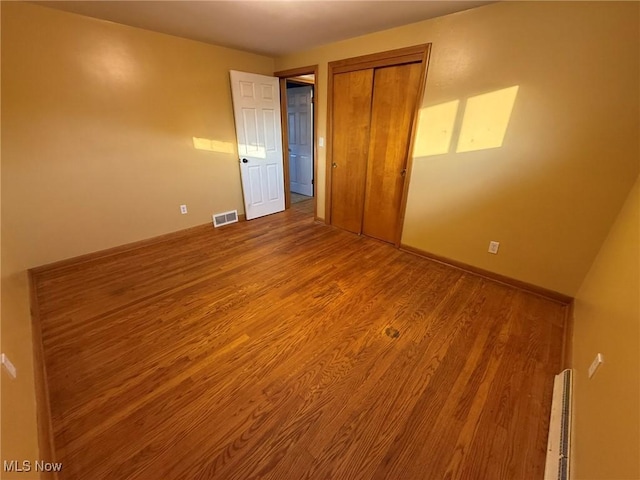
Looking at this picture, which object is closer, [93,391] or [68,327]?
[93,391]

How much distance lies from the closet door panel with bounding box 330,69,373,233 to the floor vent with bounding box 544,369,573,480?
2.38 metres

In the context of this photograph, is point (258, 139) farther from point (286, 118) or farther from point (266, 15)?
point (266, 15)

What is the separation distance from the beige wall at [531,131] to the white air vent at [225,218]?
8.42 ft

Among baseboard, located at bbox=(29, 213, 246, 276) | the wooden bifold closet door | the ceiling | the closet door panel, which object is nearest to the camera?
the ceiling

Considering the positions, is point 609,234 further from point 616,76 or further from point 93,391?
point 93,391

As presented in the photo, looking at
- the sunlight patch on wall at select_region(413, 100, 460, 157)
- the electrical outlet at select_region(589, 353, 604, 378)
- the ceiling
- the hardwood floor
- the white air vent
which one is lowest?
the hardwood floor

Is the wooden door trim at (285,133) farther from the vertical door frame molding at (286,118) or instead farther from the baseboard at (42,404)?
the baseboard at (42,404)

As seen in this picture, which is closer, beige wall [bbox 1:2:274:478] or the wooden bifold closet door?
beige wall [bbox 1:2:274:478]

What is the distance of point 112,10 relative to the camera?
2143mm

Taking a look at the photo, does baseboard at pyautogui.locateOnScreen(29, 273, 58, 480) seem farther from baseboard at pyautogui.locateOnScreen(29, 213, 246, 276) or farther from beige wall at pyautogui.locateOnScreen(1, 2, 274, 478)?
baseboard at pyautogui.locateOnScreen(29, 213, 246, 276)

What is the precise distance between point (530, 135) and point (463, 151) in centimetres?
48

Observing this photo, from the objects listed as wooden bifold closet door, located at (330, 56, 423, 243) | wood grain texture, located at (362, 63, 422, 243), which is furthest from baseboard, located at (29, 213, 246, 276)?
wood grain texture, located at (362, 63, 422, 243)

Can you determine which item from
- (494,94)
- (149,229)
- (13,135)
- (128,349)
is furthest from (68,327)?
(494,94)

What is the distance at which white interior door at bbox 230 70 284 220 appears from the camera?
3.39 meters
